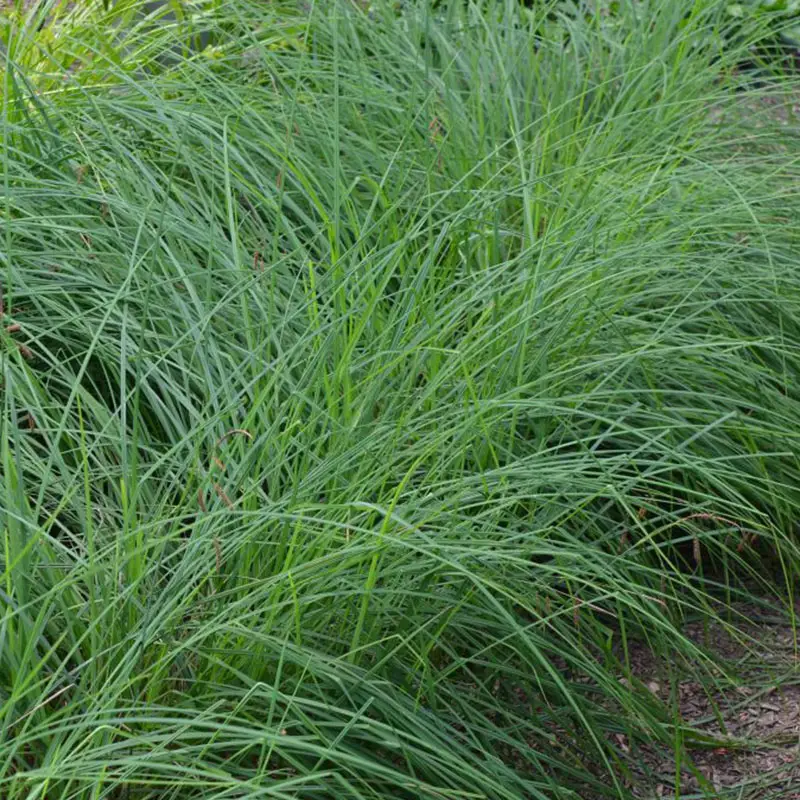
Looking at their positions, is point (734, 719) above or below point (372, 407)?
below

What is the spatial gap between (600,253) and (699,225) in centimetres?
33

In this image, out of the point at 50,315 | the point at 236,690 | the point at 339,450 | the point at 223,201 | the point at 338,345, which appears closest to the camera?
the point at 236,690

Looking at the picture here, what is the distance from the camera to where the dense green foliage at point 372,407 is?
7.32 feet

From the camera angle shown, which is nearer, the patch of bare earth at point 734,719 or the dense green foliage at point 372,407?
the dense green foliage at point 372,407

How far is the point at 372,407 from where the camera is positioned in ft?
9.21

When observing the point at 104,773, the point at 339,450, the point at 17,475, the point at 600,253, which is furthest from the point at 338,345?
the point at 104,773

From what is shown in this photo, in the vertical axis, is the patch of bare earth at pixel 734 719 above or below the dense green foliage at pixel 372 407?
below

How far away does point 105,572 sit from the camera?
7.68 ft

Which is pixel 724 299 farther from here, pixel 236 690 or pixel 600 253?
pixel 236 690

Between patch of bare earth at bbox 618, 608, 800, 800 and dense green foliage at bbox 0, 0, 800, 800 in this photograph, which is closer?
dense green foliage at bbox 0, 0, 800, 800

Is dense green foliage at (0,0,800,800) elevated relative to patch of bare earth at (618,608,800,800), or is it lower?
elevated

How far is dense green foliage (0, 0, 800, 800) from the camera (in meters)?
2.23

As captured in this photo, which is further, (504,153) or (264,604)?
(504,153)

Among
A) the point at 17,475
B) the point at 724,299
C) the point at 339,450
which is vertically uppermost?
the point at 17,475
